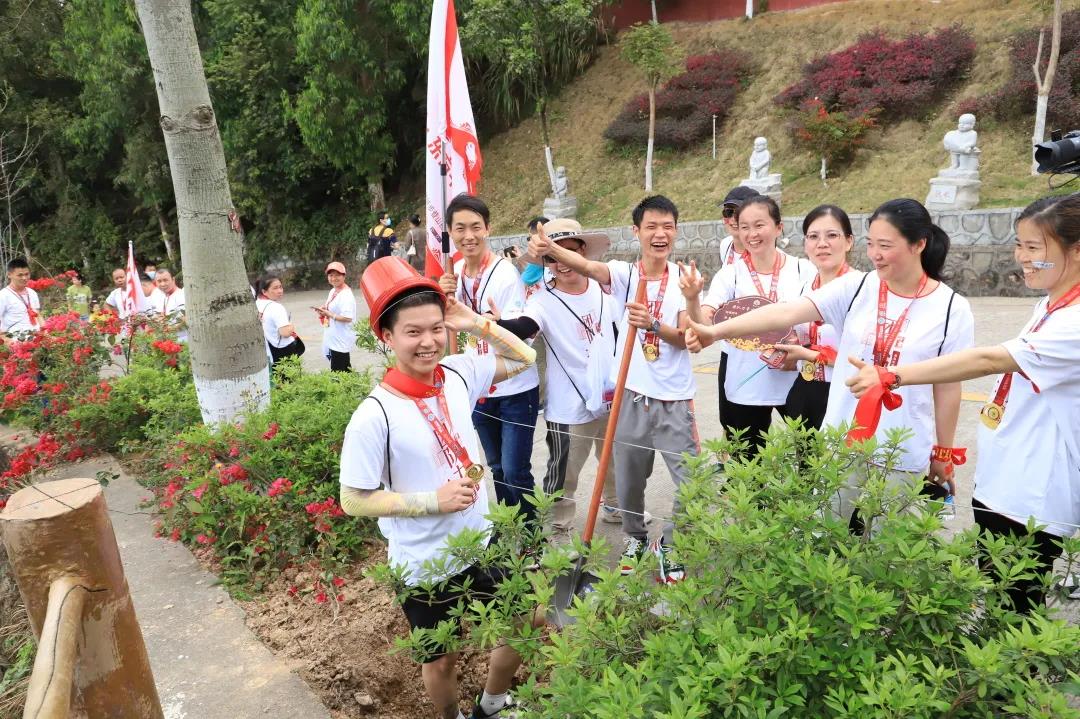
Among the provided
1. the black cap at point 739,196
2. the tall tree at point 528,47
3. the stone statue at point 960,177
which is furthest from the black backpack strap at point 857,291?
the tall tree at point 528,47

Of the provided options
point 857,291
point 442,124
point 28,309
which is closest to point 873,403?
point 857,291

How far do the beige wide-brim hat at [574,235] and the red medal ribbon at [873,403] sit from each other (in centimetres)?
180

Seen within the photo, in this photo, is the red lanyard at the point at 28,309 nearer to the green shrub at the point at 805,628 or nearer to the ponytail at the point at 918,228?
the green shrub at the point at 805,628

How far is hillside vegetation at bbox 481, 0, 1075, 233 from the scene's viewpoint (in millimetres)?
13055

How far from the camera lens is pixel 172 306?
27.3 feet

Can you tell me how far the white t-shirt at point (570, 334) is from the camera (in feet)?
12.8

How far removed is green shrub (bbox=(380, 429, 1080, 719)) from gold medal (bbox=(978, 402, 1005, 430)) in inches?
31.4

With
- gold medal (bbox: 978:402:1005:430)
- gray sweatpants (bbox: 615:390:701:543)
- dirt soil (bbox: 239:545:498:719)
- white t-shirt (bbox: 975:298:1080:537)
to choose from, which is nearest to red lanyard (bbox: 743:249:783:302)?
gray sweatpants (bbox: 615:390:701:543)

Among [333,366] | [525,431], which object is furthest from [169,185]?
[525,431]

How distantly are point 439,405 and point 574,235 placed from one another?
1682 mm

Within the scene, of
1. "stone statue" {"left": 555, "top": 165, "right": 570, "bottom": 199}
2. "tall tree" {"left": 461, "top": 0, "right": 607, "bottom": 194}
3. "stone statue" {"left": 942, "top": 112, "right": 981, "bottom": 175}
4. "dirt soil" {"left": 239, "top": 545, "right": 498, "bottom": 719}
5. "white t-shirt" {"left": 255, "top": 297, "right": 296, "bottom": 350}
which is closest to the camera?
"dirt soil" {"left": 239, "top": 545, "right": 498, "bottom": 719}

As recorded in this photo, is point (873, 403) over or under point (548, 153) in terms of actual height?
under

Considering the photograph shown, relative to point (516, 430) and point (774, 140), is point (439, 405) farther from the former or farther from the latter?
point (774, 140)

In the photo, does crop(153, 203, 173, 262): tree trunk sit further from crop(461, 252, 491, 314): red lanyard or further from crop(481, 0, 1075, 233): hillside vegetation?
crop(461, 252, 491, 314): red lanyard
